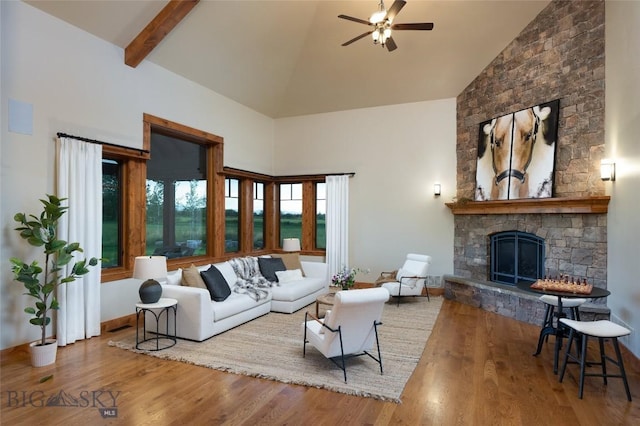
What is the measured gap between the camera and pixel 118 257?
5234 millimetres

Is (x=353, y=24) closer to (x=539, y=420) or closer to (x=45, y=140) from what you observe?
(x=45, y=140)

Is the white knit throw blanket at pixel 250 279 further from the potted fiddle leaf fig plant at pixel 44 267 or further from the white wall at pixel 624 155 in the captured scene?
the white wall at pixel 624 155

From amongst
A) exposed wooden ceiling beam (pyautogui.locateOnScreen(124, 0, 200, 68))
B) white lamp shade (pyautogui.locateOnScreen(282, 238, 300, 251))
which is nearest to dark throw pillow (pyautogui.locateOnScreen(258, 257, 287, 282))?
white lamp shade (pyautogui.locateOnScreen(282, 238, 300, 251))

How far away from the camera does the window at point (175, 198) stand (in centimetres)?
580

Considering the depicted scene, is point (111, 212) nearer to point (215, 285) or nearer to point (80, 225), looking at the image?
point (80, 225)

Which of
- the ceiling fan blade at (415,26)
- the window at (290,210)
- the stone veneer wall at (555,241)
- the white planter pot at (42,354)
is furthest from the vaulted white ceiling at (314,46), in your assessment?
the white planter pot at (42,354)

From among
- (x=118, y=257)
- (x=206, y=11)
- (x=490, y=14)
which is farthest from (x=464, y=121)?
(x=118, y=257)

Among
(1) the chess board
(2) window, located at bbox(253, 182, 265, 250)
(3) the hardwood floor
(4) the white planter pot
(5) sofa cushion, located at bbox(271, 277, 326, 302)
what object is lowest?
(3) the hardwood floor

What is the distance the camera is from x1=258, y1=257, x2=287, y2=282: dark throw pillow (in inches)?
247

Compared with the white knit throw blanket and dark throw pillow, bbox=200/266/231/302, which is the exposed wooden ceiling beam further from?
the white knit throw blanket

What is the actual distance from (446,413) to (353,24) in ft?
18.8

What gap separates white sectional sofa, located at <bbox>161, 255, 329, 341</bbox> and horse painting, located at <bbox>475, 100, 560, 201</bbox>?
140 inches

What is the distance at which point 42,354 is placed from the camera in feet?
12.0

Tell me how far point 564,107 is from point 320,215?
4.99 m
